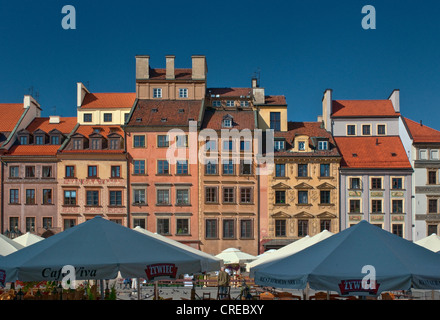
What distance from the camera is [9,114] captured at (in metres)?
55.5

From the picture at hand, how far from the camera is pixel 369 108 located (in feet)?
187

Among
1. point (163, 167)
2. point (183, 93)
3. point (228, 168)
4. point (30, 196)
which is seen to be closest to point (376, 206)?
point (228, 168)

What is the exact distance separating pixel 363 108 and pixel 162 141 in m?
19.6

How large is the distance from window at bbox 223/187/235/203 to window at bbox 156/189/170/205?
4.71 metres

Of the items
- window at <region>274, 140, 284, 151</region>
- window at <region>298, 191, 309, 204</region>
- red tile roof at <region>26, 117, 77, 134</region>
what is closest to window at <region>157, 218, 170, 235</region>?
window at <region>274, 140, 284, 151</region>

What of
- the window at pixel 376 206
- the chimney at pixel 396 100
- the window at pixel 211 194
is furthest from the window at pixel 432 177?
the window at pixel 211 194

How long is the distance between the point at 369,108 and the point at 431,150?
831cm

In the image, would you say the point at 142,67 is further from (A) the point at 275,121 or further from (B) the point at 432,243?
(B) the point at 432,243

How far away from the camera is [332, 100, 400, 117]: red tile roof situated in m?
56.0

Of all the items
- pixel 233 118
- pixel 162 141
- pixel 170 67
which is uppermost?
pixel 170 67

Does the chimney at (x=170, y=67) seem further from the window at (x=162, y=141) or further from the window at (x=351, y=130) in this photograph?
the window at (x=351, y=130)

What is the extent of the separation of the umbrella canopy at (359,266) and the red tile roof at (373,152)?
3790 cm

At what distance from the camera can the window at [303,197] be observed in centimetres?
5062

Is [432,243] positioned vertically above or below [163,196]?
below
